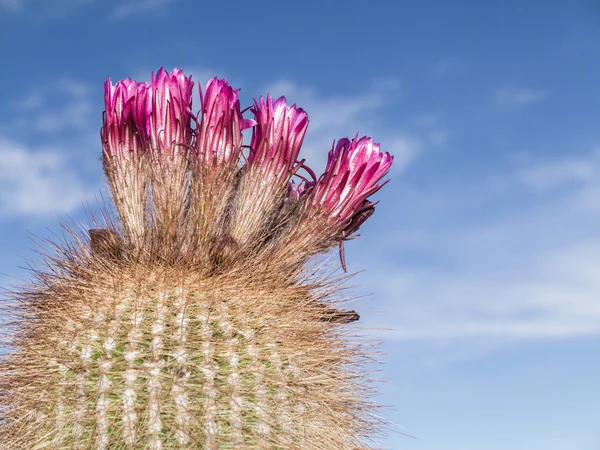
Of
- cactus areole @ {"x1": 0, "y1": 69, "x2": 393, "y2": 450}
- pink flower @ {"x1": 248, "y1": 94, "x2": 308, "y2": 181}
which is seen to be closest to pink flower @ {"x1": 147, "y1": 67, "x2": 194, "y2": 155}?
cactus areole @ {"x1": 0, "y1": 69, "x2": 393, "y2": 450}

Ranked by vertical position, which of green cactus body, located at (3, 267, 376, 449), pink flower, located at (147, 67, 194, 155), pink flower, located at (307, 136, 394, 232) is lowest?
green cactus body, located at (3, 267, 376, 449)

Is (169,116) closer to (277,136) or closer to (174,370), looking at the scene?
(277,136)

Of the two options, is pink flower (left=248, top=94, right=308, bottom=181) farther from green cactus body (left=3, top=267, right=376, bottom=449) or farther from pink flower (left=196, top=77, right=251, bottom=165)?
green cactus body (left=3, top=267, right=376, bottom=449)

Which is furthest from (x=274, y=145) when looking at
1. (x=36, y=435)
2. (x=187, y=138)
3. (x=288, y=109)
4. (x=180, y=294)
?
(x=36, y=435)

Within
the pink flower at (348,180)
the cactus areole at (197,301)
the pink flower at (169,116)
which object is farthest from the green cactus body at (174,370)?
the pink flower at (169,116)

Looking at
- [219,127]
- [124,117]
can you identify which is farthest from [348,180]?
[124,117]

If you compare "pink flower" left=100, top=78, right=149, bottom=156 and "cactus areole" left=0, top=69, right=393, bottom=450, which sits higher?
"pink flower" left=100, top=78, right=149, bottom=156

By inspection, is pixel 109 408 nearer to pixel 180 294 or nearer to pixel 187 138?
pixel 180 294
